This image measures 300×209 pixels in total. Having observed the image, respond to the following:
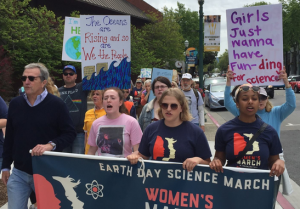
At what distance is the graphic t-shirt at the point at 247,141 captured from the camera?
278 cm

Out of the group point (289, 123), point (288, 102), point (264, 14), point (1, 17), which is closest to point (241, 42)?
point (264, 14)

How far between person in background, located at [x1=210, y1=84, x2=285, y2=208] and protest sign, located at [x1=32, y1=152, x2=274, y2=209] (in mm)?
124

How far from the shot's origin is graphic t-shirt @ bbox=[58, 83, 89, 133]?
491 cm

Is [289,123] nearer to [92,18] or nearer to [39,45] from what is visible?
[92,18]

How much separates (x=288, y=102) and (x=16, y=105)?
276cm

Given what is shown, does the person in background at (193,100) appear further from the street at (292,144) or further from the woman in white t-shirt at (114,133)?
the woman in white t-shirt at (114,133)

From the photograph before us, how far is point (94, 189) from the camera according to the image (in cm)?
310

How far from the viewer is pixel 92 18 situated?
4992 mm

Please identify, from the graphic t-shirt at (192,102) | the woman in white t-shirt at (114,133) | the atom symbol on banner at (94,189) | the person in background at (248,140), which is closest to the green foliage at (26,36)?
the graphic t-shirt at (192,102)

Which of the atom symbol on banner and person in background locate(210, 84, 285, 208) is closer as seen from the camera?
person in background locate(210, 84, 285, 208)

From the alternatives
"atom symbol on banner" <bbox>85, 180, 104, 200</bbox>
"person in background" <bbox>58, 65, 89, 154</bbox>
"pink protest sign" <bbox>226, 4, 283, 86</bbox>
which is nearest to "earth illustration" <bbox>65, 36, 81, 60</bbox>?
"person in background" <bbox>58, 65, 89, 154</bbox>

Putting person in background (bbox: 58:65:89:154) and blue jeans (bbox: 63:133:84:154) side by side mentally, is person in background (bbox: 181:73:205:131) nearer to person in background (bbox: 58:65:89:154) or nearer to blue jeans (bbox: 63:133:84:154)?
person in background (bbox: 58:65:89:154)

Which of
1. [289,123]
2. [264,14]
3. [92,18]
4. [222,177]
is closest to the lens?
[222,177]

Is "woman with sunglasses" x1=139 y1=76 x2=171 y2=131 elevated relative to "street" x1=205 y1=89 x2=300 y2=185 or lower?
elevated
